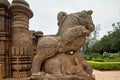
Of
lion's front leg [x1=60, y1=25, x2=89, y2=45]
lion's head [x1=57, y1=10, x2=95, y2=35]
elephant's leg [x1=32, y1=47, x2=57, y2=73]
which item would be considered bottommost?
elephant's leg [x1=32, y1=47, x2=57, y2=73]

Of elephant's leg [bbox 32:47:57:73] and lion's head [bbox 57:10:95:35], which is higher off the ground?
lion's head [bbox 57:10:95:35]

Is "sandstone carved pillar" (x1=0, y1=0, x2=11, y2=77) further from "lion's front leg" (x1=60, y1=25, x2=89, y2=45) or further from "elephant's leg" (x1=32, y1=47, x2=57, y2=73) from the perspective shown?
"lion's front leg" (x1=60, y1=25, x2=89, y2=45)

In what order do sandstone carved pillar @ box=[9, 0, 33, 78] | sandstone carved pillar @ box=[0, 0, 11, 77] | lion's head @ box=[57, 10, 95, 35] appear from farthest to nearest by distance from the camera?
sandstone carved pillar @ box=[0, 0, 11, 77], sandstone carved pillar @ box=[9, 0, 33, 78], lion's head @ box=[57, 10, 95, 35]

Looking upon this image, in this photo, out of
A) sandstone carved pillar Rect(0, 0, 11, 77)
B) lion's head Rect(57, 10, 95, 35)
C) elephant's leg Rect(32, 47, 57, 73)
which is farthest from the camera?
sandstone carved pillar Rect(0, 0, 11, 77)

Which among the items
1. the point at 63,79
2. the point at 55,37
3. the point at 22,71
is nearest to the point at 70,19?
the point at 55,37

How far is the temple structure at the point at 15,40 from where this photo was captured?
11.0 feet

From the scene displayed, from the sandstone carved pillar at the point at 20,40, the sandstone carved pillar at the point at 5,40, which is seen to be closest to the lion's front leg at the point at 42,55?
the sandstone carved pillar at the point at 20,40

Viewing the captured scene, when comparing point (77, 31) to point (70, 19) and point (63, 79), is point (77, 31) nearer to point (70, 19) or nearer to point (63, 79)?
point (70, 19)

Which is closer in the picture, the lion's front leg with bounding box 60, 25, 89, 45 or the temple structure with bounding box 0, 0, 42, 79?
the lion's front leg with bounding box 60, 25, 89, 45

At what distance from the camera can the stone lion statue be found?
122 inches

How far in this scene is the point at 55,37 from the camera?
326 cm

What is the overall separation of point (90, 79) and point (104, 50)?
145ft

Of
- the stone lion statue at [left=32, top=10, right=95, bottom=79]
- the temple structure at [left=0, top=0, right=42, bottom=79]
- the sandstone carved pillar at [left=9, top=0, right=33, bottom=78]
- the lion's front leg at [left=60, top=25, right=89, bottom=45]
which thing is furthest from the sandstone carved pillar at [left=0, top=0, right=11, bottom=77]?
the lion's front leg at [left=60, top=25, right=89, bottom=45]

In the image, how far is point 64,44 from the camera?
3143mm
